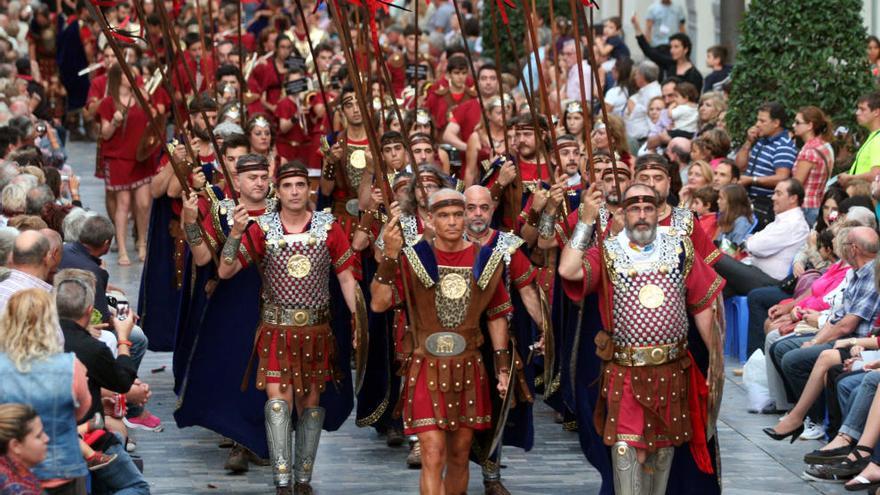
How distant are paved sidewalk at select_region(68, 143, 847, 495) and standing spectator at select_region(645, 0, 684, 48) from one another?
32.2 feet

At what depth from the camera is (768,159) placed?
13.5 m

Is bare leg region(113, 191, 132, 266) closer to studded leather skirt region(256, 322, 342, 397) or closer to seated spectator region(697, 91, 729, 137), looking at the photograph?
seated spectator region(697, 91, 729, 137)

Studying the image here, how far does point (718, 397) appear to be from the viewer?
834 centimetres

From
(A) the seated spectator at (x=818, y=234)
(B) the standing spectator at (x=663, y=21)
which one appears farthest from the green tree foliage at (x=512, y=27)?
(A) the seated spectator at (x=818, y=234)

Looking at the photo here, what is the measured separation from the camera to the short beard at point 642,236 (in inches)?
325

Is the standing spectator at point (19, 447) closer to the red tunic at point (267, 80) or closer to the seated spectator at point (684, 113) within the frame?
the seated spectator at point (684, 113)

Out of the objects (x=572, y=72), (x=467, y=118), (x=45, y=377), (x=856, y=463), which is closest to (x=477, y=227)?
(x=856, y=463)

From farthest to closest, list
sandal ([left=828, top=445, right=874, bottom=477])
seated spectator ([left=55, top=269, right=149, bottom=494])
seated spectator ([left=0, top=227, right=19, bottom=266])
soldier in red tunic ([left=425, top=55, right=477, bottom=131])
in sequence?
soldier in red tunic ([left=425, top=55, right=477, bottom=131]) < sandal ([left=828, top=445, right=874, bottom=477]) < seated spectator ([left=0, top=227, right=19, bottom=266]) < seated spectator ([left=55, top=269, right=149, bottom=494])

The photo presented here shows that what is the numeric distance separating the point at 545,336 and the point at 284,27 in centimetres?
1452

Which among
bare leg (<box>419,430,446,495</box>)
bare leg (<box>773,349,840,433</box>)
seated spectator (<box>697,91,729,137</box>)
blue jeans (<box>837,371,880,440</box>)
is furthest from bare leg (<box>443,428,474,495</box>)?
seated spectator (<box>697,91,729,137</box>)

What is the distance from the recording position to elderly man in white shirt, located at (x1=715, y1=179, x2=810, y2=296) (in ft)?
40.0

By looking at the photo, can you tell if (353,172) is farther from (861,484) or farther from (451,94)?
(451,94)

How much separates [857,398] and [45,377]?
4.41 m

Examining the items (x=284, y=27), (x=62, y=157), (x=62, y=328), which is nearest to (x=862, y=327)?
(x=62, y=328)
